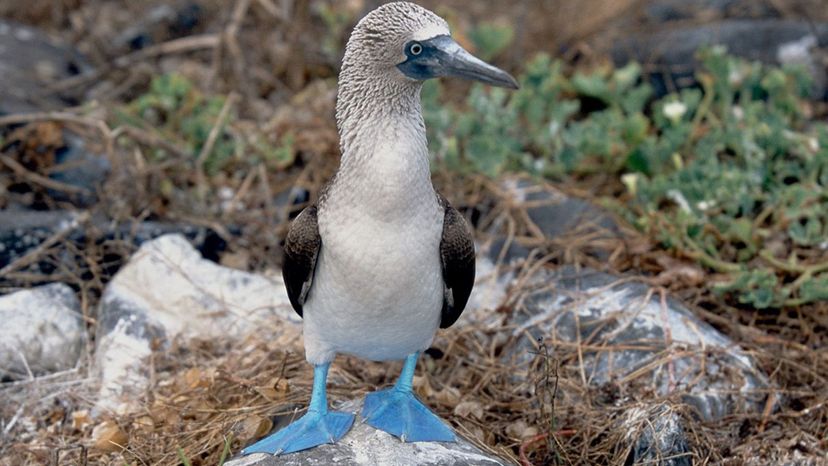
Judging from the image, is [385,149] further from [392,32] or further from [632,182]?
[632,182]

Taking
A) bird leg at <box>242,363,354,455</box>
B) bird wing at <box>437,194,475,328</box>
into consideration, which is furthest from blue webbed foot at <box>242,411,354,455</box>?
bird wing at <box>437,194,475,328</box>

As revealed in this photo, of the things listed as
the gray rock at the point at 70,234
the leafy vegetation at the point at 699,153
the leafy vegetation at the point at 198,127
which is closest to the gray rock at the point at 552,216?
the leafy vegetation at the point at 699,153

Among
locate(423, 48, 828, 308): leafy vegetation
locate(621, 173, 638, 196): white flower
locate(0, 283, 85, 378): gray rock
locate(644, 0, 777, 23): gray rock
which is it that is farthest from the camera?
locate(644, 0, 777, 23): gray rock

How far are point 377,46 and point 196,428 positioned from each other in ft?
5.30


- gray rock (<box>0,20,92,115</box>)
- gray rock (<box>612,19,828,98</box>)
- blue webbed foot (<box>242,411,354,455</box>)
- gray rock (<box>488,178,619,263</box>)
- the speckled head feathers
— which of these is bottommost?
gray rock (<box>488,178,619,263</box>)

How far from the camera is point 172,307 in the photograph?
15.9 feet

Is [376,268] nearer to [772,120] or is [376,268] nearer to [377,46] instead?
[377,46]

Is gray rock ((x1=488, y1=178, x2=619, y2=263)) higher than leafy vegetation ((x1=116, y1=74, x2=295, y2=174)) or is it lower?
lower

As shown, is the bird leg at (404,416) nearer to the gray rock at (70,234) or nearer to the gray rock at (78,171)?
the gray rock at (70,234)

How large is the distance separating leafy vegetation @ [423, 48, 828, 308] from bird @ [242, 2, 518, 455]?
177cm

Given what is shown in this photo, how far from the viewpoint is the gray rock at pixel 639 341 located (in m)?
4.22

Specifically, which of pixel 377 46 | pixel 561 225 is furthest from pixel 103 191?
pixel 377 46

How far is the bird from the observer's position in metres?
3.26

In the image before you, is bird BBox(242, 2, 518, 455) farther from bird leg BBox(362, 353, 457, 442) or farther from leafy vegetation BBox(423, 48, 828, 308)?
leafy vegetation BBox(423, 48, 828, 308)
